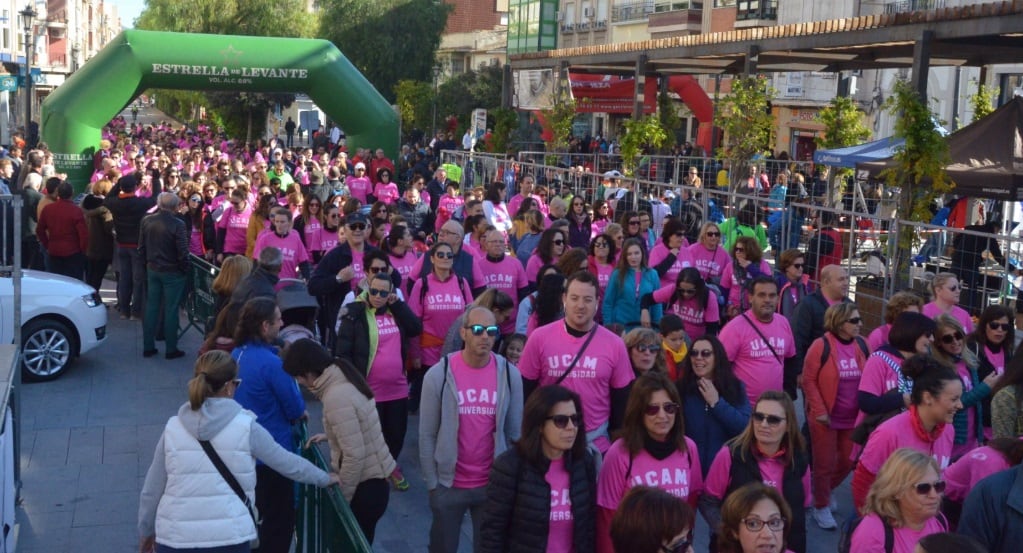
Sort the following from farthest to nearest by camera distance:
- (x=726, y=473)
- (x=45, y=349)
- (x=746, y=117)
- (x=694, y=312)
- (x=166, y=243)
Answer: (x=746, y=117), (x=166, y=243), (x=45, y=349), (x=694, y=312), (x=726, y=473)

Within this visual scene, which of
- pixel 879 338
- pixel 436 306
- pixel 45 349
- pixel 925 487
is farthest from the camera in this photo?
pixel 45 349

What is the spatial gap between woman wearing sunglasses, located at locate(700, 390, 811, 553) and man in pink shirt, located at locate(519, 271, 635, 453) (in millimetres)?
1106

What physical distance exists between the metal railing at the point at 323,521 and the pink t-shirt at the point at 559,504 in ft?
2.70

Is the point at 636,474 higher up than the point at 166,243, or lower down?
lower down

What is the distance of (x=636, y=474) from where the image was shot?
4.93 m

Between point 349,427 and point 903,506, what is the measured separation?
2614 millimetres

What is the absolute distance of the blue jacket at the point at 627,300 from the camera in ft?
30.3

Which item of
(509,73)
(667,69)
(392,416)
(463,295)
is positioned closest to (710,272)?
(463,295)

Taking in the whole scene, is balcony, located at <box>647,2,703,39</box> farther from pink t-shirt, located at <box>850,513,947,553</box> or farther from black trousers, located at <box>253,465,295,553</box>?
pink t-shirt, located at <box>850,513,947,553</box>

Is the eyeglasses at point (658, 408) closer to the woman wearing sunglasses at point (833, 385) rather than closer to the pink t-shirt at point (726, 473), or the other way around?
the pink t-shirt at point (726, 473)

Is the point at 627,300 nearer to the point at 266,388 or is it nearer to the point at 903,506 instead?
the point at 266,388

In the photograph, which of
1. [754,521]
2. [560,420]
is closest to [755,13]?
[560,420]

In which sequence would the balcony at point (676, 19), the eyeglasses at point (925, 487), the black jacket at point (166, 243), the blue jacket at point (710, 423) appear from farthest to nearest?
the balcony at point (676, 19), the black jacket at point (166, 243), the blue jacket at point (710, 423), the eyeglasses at point (925, 487)

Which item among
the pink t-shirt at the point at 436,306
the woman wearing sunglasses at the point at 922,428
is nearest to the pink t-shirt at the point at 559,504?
the woman wearing sunglasses at the point at 922,428
